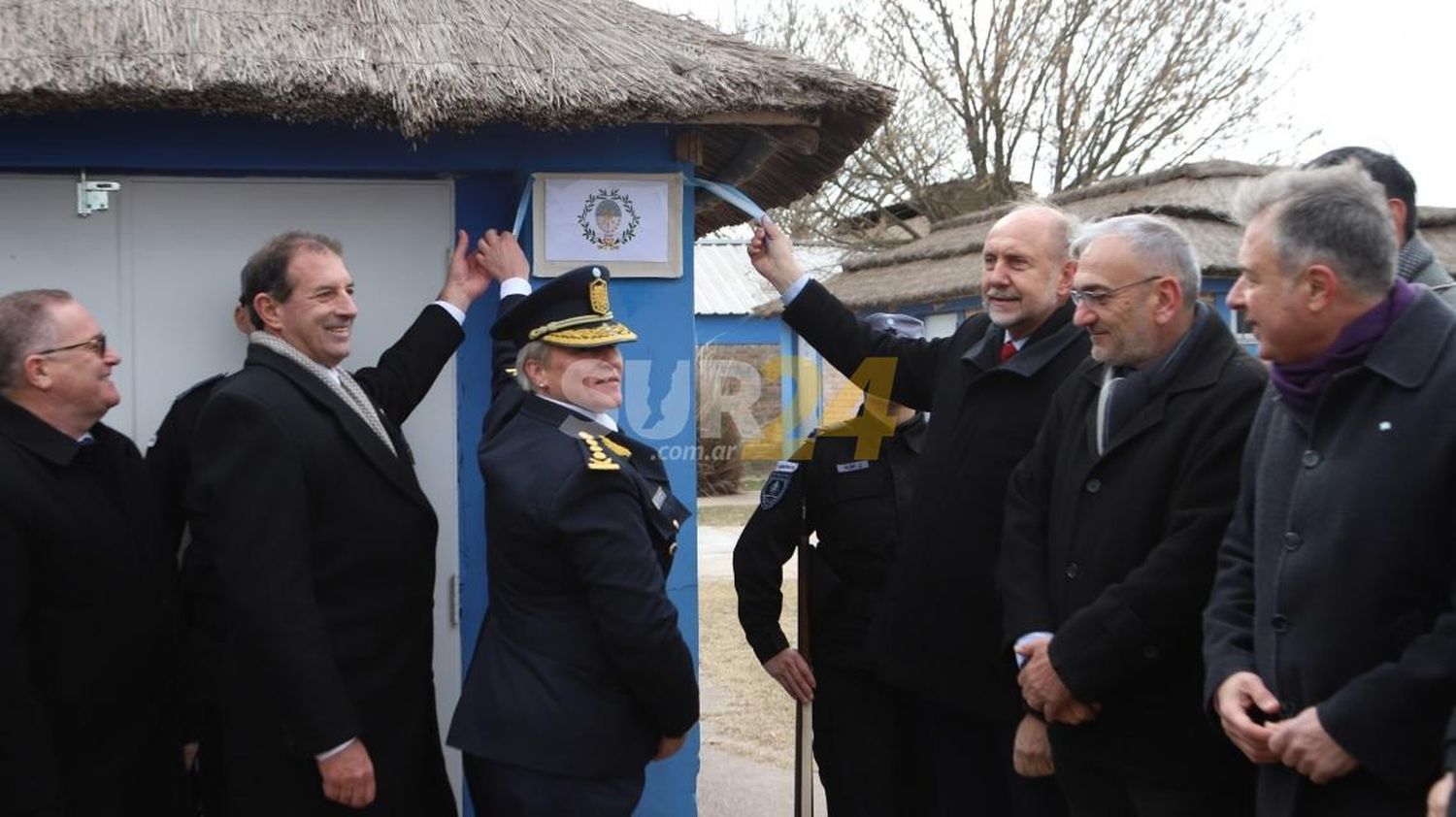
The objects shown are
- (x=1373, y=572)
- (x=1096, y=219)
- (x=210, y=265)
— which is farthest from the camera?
(x=1096, y=219)

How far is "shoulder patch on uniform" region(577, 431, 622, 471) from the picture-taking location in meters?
3.21

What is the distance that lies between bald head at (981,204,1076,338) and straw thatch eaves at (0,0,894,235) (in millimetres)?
883

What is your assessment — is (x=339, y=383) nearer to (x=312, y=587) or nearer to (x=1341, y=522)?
(x=312, y=587)

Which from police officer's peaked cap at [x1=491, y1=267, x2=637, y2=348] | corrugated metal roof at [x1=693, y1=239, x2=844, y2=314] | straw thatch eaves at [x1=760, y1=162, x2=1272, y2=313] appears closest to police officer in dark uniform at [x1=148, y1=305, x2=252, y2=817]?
police officer's peaked cap at [x1=491, y1=267, x2=637, y2=348]

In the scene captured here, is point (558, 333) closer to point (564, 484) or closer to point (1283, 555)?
point (564, 484)

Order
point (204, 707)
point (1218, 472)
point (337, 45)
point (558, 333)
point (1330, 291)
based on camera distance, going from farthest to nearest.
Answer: point (337, 45)
point (204, 707)
point (558, 333)
point (1218, 472)
point (1330, 291)

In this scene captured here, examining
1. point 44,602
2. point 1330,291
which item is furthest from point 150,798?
point 1330,291

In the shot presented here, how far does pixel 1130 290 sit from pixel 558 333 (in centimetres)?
143

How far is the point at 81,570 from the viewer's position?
3334 mm

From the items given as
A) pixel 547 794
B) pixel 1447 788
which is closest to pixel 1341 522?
pixel 1447 788

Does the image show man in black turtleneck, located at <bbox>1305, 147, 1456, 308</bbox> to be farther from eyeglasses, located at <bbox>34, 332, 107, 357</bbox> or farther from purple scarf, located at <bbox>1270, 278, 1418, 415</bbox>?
eyeglasses, located at <bbox>34, 332, 107, 357</bbox>

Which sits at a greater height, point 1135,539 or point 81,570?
point 1135,539

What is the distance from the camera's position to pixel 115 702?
134 inches

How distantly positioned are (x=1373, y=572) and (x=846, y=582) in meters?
2.21
